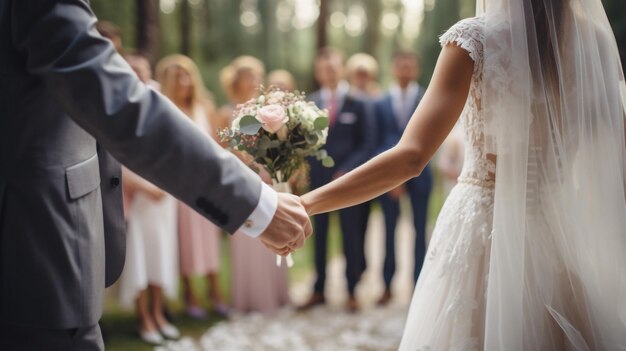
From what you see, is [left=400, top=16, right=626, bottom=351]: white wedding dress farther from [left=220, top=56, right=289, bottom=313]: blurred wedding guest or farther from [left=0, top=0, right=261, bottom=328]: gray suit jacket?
[left=220, top=56, right=289, bottom=313]: blurred wedding guest

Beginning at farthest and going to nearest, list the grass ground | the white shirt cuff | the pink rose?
the grass ground → the pink rose → the white shirt cuff

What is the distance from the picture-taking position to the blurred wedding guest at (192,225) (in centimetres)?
602

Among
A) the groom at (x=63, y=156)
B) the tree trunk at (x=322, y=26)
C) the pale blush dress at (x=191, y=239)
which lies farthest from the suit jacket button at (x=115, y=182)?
the tree trunk at (x=322, y=26)

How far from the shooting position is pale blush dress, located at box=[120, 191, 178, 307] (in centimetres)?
552

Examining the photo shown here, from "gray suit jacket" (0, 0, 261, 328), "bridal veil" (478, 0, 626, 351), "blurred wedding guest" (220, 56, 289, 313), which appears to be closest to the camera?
"gray suit jacket" (0, 0, 261, 328)

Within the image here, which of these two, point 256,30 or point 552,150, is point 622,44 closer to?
point 552,150

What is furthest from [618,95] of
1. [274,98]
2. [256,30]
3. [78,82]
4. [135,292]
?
[256,30]

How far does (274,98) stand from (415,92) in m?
4.52

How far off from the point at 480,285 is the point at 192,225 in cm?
436

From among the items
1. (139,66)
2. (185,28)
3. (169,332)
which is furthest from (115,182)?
(185,28)

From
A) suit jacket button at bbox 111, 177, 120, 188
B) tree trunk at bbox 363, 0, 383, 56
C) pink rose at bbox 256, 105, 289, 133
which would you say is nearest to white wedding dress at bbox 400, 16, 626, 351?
pink rose at bbox 256, 105, 289, 133

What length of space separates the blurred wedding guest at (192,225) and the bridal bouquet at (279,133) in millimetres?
3241

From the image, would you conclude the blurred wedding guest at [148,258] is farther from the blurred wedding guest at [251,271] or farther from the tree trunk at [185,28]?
the tree trunk at [185,28]

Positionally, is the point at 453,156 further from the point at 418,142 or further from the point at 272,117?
the point at 418,142
